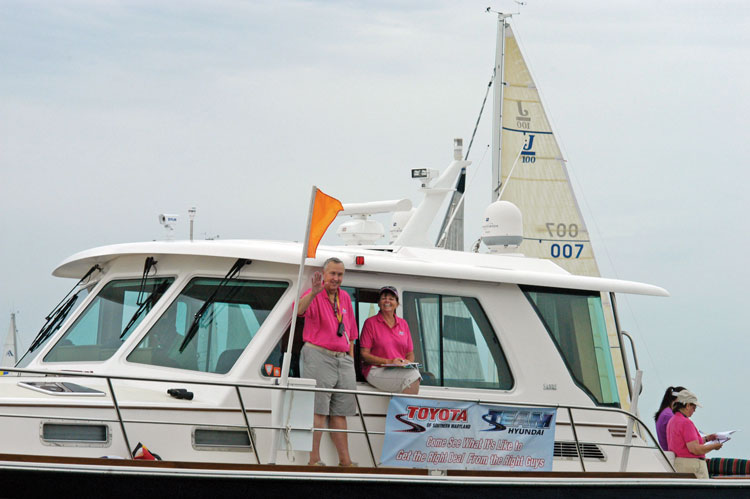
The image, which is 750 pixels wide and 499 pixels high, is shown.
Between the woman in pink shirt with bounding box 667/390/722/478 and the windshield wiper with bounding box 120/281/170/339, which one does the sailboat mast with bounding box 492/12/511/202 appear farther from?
the windshield wiper with bounding box 120/281/170/339

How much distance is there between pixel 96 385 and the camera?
291 inches

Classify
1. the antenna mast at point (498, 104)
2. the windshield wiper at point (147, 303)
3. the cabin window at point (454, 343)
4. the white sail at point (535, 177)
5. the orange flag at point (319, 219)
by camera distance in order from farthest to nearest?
the antenna mast at point (498, 104)
the white sail at point (535, 177)
the cabin window at point (454, 343)
the windshield wiper at point (147, 303)
the orange flag at point (319, 219)

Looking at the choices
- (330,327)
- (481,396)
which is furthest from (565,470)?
(330,327)

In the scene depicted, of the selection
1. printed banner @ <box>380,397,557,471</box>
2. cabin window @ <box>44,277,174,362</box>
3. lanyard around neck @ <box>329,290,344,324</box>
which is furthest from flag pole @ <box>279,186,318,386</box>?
cabin window @ <box>44,277,174,362</box>

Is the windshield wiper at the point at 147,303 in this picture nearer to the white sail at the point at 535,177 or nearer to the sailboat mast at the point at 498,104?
the white sail at the point at 535,177

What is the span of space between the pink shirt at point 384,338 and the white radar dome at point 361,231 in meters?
2.20

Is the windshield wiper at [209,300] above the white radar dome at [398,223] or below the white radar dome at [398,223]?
below

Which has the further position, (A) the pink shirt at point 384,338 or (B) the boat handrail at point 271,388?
(A) the pink shirt at point 384,338

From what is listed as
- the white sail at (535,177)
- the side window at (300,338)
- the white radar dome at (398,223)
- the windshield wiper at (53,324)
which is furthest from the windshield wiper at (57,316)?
the white sail at (535,177)

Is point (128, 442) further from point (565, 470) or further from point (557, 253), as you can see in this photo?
point (557, 253)

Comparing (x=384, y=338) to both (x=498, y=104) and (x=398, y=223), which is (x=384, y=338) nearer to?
(x=398, y=223)

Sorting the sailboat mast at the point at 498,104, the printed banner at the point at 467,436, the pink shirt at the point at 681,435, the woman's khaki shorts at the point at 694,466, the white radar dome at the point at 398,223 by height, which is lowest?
the woman's khaki shorts at the point at 694,466

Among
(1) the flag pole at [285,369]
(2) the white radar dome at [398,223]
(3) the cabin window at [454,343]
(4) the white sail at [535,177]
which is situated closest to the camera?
(1) the flag pole at [285,369]

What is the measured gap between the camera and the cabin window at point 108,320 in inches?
310
